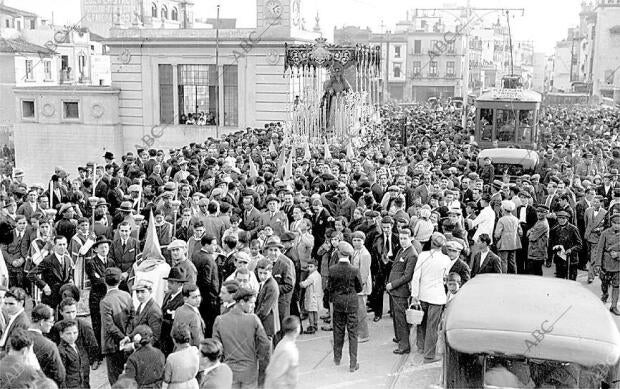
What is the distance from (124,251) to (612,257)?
6826 millimetres

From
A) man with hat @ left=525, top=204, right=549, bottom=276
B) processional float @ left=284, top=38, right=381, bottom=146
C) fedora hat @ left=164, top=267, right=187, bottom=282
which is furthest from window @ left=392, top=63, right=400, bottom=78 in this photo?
fedora hat @ left=164, top=267, right=187, bottom=282

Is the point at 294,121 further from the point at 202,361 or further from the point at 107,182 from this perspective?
the point at 202,361

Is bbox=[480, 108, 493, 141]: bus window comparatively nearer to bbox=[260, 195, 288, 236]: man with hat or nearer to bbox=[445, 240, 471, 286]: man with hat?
bbox=[260, 195, 288, 236]: man with hat

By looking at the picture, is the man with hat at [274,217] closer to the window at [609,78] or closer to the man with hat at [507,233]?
the man with hat at [507,233]

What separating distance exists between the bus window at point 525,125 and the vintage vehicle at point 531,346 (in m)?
17.1

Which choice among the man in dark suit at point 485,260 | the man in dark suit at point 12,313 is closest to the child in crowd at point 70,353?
the man in dark suit at point 12,313

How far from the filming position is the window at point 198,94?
1152 inches

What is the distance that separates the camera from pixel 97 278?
859 cm

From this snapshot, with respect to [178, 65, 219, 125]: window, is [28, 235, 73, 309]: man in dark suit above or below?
below

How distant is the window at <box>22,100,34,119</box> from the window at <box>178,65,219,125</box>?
600cm

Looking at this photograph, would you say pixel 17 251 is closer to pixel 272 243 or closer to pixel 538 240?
pixel 272 243

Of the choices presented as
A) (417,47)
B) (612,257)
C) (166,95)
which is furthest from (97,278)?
(417,47)

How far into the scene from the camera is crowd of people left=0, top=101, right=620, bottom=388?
6375 mm

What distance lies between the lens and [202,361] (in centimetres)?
572
